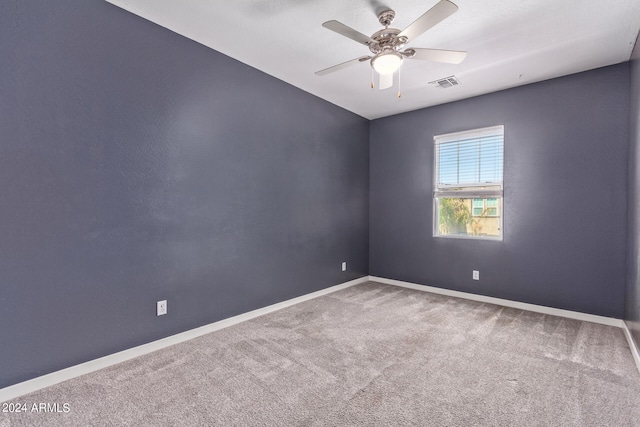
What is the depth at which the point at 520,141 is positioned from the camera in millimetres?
3529

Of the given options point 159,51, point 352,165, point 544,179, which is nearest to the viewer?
point 159,51

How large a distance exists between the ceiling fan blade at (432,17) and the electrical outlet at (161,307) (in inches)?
109

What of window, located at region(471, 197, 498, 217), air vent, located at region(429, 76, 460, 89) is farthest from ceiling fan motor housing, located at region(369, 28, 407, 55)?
window, located at region(471, 197, 498, 217)

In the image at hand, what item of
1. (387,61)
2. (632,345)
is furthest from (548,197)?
(387,61)

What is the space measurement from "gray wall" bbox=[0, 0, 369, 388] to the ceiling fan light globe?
1.51 meters

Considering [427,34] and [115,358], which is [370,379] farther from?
[427,34]

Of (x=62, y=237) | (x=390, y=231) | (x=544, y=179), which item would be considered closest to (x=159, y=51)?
(x=62, y=237)

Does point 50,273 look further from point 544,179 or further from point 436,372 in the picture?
point 544,179

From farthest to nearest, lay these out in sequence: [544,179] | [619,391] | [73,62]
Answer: [544,179] → [73,62] → [619,391]

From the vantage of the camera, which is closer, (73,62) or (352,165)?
(73,62)

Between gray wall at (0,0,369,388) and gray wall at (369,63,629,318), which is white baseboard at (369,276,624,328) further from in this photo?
gray wall at (0,0,369,388)

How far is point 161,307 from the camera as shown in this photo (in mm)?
2482

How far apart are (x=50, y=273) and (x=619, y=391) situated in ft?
12.4

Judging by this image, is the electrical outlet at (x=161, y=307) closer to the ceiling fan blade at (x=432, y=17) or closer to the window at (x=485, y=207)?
the ceiling fan blade at (x=432, y=17)
